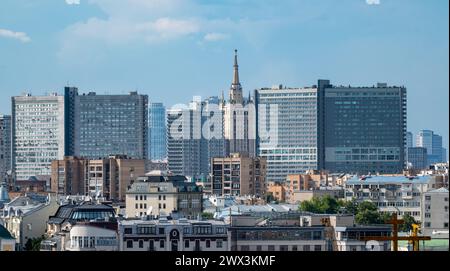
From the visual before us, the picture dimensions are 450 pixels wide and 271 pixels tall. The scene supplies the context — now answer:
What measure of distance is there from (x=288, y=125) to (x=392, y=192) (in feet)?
126

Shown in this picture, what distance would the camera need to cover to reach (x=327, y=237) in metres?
24.9

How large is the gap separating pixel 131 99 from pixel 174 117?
330 centimetres

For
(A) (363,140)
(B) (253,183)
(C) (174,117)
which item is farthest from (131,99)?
(B) (253,183)

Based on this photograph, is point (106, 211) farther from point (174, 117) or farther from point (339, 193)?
point (174, 117)

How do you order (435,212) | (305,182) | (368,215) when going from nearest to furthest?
(435,212) → (368,215) → (305,182)

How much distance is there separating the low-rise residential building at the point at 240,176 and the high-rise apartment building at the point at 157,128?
32206 mm

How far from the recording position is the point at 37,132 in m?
87.2

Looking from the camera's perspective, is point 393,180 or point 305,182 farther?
point 305,182

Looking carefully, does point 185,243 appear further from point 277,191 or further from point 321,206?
point 277,191

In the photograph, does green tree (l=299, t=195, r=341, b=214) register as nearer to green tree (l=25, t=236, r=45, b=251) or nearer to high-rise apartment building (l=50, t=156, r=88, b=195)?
green tree (l=25, t=236, r=45, b=251)

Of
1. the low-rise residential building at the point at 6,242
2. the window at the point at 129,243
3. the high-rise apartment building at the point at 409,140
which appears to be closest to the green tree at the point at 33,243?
the low-rise residential building at the point at 6,242

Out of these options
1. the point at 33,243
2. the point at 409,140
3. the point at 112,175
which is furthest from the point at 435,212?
the point at 409,140

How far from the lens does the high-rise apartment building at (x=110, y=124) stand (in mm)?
88975

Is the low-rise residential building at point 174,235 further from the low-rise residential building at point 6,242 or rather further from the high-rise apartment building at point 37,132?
the high-rise apartment building at point 37,132
